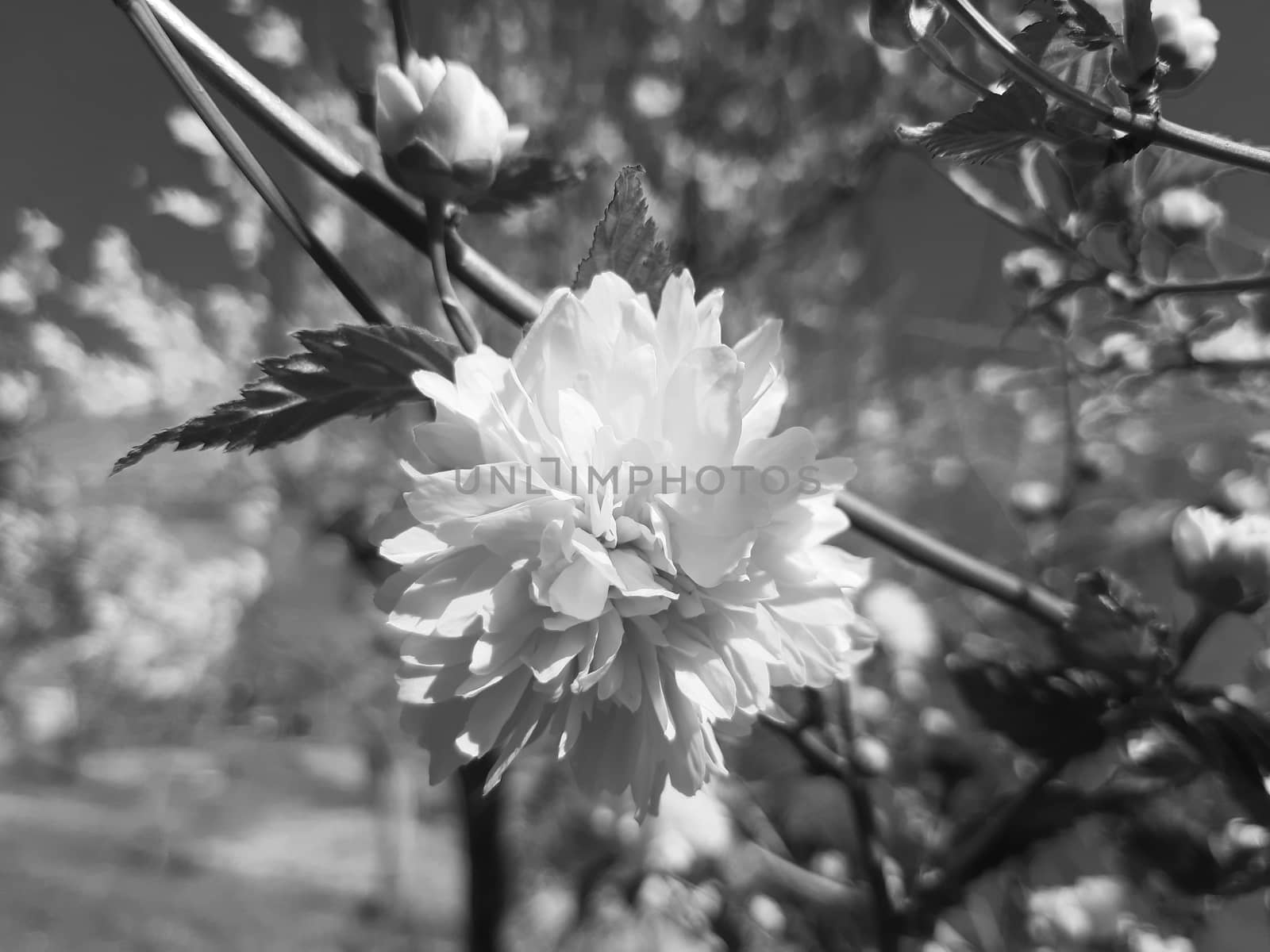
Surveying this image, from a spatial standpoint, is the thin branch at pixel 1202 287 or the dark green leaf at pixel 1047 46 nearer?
the dark green leaf at pixel 1047 46

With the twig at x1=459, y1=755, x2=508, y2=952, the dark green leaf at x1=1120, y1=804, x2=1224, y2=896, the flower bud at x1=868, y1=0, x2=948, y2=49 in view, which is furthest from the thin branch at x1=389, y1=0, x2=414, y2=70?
the twig at x1=459, y1=755, x2=508, y2=952

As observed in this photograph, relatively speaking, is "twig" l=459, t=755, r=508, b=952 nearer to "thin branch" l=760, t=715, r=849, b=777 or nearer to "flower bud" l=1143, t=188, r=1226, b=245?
"thin branch" l=760, t=715, r=849, b=777

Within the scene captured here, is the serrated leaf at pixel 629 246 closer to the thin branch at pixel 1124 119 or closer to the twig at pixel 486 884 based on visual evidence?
the thin branch at pixel 1124 119

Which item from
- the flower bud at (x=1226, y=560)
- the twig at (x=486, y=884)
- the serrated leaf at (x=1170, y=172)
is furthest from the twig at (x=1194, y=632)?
the twig at (x=486, y=884)

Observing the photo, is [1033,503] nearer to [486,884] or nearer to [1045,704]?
[1045,704]

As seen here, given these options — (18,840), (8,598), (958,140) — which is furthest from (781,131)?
(18,840)

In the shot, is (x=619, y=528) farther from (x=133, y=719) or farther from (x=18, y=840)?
(x=18, y=840)
